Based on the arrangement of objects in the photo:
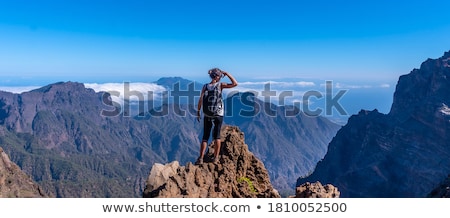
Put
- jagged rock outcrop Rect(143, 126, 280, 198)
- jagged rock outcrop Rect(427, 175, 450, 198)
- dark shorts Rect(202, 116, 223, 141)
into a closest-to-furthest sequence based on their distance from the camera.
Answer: jagged rock outcrop Rect(143, 126, 280, 198), dark shorts Rect(202, 116, 223, 141), jagged rock outcrop Rect(427, 175, 450, 198)

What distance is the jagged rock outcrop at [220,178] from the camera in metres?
15.8

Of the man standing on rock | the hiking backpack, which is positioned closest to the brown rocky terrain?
the man standing on rock

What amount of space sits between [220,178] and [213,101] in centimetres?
364

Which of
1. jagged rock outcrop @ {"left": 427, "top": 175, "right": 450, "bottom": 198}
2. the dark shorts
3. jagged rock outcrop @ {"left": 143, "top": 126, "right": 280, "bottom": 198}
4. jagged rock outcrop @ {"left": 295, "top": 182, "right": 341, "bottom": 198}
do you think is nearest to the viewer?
jagged rock outcrop @ {"left": 143, "top": 126, "right": 280, "bottom": 198}

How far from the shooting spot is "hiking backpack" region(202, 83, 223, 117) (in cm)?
1647

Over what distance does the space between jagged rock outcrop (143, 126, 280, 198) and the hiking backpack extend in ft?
8.15

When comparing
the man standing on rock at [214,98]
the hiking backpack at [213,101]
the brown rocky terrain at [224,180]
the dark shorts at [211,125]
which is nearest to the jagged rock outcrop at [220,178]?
the brown rocky terrain at [224,180]

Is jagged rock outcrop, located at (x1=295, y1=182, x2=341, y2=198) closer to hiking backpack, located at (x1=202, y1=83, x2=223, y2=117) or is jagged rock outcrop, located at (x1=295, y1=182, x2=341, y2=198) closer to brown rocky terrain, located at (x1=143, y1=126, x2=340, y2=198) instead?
brown rocky terrain, located at (x1=143, y1=126, x2=340, y2=198)

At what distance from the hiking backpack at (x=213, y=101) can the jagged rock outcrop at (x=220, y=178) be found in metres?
2.48

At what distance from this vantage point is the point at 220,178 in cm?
1789

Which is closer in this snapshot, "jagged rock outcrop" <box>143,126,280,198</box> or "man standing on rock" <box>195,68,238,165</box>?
"jagged rock outcrop" <box>143,126,280,198</box>

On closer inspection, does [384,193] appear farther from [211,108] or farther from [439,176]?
[211,108]

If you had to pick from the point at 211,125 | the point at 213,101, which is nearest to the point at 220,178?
the point at 211,125
